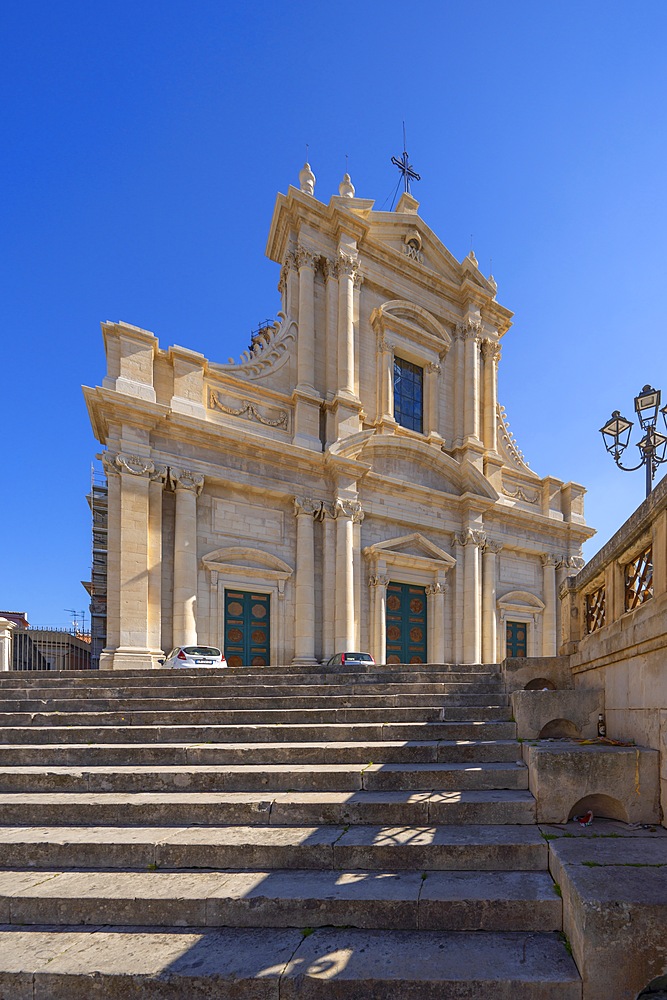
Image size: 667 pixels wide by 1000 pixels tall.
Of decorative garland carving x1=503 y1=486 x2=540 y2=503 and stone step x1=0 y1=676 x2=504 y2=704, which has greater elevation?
decorative garland carving x1=503 y1=486 x2=540 y2=503

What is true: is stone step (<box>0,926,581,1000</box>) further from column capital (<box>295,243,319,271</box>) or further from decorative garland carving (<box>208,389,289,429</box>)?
column capital (<box>295,243,319,271</box>)

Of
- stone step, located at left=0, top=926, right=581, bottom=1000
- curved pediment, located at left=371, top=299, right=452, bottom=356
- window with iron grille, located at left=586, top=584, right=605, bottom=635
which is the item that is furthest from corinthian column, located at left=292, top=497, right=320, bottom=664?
stone step, located at left=0, top=926, right=581, bottom=1000

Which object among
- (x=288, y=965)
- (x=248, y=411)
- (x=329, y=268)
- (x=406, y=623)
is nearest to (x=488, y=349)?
(x=329, y=268)

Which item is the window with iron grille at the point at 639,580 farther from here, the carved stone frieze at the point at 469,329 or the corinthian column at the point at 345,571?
the carved stone frieze at the point at 469,329

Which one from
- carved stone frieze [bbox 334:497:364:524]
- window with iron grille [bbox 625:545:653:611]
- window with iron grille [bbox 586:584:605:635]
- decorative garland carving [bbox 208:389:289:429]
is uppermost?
decorative garland carving [bbox 208:389:289:429]

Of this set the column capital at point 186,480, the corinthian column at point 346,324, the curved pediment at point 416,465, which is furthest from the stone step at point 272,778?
the corinthian column at point 346,324

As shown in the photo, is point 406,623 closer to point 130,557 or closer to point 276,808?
point 130,557

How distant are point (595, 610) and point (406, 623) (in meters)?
12.5

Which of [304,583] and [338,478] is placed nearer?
[304,583]

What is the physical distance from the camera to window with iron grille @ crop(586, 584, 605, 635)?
20.2ft

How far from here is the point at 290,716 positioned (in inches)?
243

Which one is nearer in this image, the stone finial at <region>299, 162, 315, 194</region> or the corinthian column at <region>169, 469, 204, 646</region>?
the corinthian column at <region>169, 469, 204, 646</region>

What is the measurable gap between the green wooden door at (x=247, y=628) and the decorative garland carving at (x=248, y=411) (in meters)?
5.60

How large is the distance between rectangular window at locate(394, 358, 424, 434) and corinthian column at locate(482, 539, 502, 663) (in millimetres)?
5696
